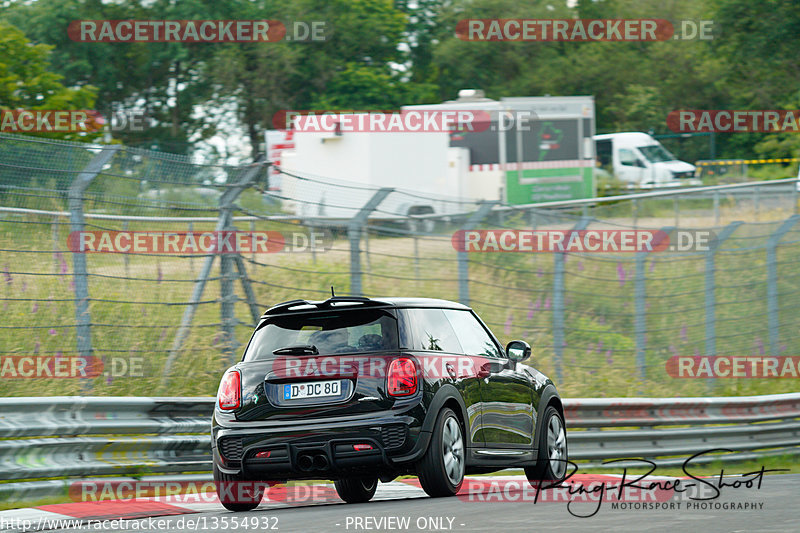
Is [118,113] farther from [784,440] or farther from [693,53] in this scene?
[784,440]

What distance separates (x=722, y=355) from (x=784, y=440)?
4539mm

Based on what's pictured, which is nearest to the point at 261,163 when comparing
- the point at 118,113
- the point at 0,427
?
the point at 0,427

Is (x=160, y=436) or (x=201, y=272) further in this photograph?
(x=201, y=272)

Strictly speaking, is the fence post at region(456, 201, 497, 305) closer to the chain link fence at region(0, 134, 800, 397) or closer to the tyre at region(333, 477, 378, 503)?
the chain link fence at region(0, 134, 800, 397)

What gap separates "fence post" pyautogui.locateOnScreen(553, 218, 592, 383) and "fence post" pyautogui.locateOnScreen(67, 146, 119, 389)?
5.92m

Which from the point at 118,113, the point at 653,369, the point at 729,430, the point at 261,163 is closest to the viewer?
the point at 261,163

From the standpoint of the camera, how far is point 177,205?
41.6 ft

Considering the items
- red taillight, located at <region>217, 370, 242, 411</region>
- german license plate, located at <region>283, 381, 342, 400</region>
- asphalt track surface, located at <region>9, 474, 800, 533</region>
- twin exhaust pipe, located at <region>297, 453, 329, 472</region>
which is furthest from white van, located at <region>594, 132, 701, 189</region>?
twin exhaust pipe, located at <region>297, 453, 329, 472</region>

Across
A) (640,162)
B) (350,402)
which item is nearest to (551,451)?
(350,402)

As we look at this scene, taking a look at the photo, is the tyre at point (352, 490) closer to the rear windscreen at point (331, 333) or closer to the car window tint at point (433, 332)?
the car window tint at point (433, 332)

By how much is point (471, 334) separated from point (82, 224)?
3.77 metres

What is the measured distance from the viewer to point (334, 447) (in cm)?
832

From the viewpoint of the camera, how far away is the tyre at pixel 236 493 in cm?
878

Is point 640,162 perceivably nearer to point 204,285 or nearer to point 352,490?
point 204,285
